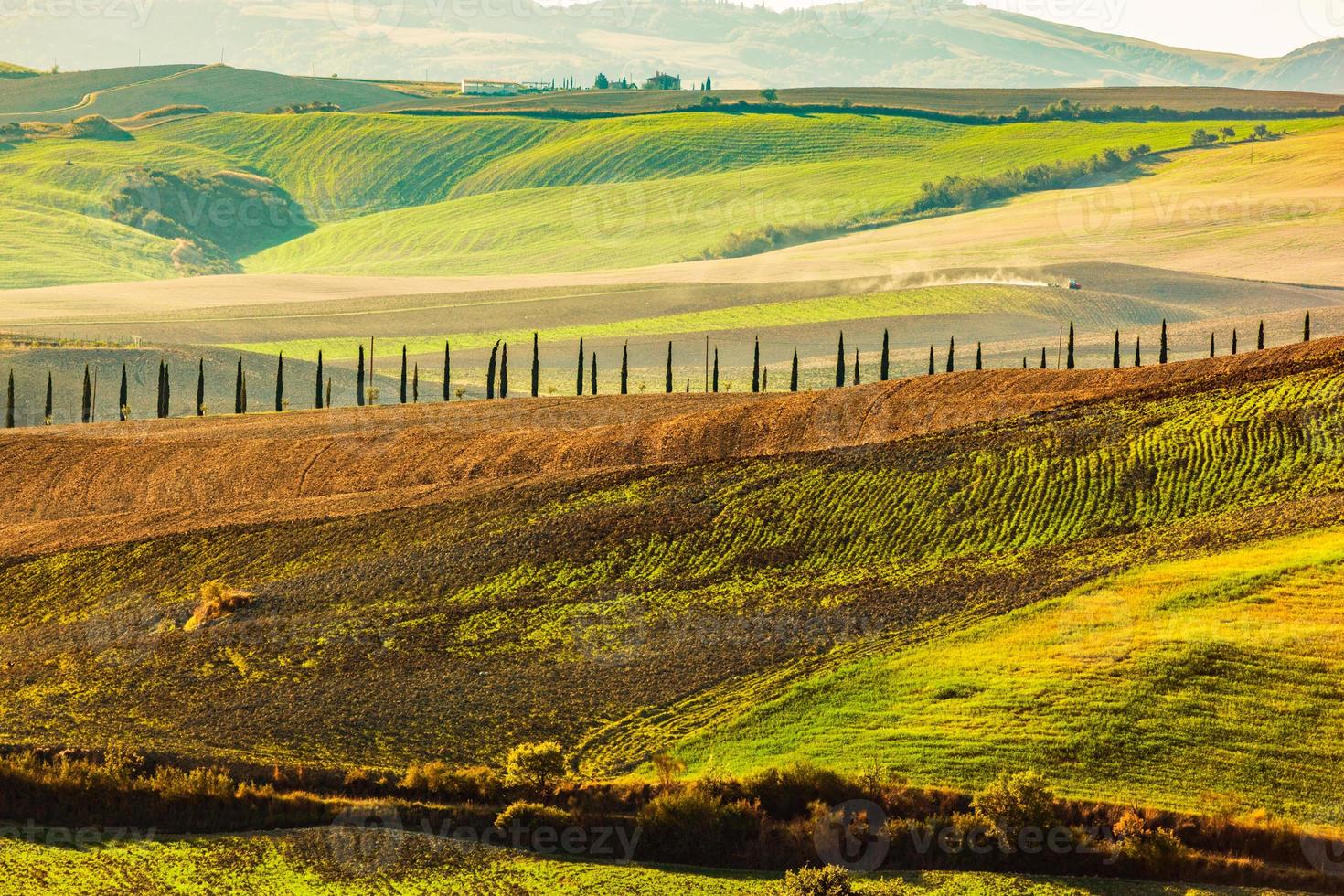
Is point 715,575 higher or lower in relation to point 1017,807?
higher

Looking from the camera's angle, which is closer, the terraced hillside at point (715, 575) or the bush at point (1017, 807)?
the bush at point (1017, 807)

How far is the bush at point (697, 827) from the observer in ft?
102

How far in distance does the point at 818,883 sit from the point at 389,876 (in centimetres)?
764

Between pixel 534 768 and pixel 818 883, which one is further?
pixel 534 768

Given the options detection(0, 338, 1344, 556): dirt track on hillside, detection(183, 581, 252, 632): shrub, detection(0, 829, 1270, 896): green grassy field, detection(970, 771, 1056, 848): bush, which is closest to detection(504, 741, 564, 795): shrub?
detection(0, 829, 1270, 896): green grassy field

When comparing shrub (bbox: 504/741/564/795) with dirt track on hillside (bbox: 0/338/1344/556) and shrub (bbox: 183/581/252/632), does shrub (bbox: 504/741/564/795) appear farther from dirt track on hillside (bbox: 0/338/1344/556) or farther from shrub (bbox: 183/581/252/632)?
dirt track on hillside (bbox: 0/338/1344/556)

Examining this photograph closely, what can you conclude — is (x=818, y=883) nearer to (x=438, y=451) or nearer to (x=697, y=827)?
(x=697, y=827)

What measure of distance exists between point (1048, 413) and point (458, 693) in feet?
104

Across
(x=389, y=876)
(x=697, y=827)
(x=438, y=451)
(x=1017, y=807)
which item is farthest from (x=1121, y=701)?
(x=438, y=451)

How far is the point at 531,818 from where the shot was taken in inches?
1265

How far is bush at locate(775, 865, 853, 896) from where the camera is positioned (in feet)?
91.6

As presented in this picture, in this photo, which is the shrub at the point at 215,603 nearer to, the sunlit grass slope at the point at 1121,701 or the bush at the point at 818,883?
the sunlit grass slope at the point at 1121,701

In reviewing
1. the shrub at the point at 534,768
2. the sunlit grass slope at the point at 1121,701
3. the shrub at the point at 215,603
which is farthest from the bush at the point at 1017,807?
the shrub at the point at 215,603

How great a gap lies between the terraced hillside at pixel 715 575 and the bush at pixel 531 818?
3961 mm
